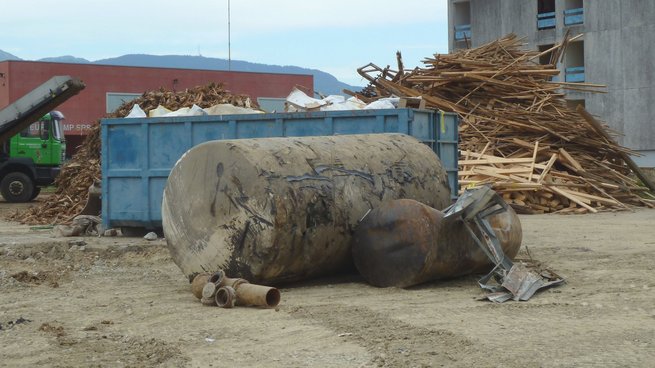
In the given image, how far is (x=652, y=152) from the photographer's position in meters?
43.6

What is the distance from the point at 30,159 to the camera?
95.2 ft

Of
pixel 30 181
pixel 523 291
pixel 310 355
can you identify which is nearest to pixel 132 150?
pixel 523 291

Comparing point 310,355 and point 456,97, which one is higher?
point 456,97

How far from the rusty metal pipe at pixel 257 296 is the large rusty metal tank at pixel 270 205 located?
677 millimetres

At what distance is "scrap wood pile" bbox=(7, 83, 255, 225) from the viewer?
20.0m

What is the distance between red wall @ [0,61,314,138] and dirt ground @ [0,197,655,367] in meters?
31.1

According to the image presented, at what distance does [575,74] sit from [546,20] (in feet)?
11.0

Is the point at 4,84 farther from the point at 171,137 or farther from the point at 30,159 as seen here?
the point at 171,137

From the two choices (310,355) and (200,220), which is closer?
(310,355)

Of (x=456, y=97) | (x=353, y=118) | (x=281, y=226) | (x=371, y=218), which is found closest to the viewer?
(x=281, y=226)

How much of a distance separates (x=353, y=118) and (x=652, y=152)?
33.3 m

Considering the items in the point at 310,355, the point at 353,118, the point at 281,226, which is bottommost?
the point at 310,355

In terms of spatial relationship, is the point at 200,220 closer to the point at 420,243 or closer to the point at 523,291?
the point at 420,243

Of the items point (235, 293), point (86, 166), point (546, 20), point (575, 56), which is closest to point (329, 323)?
point (235, 293)
